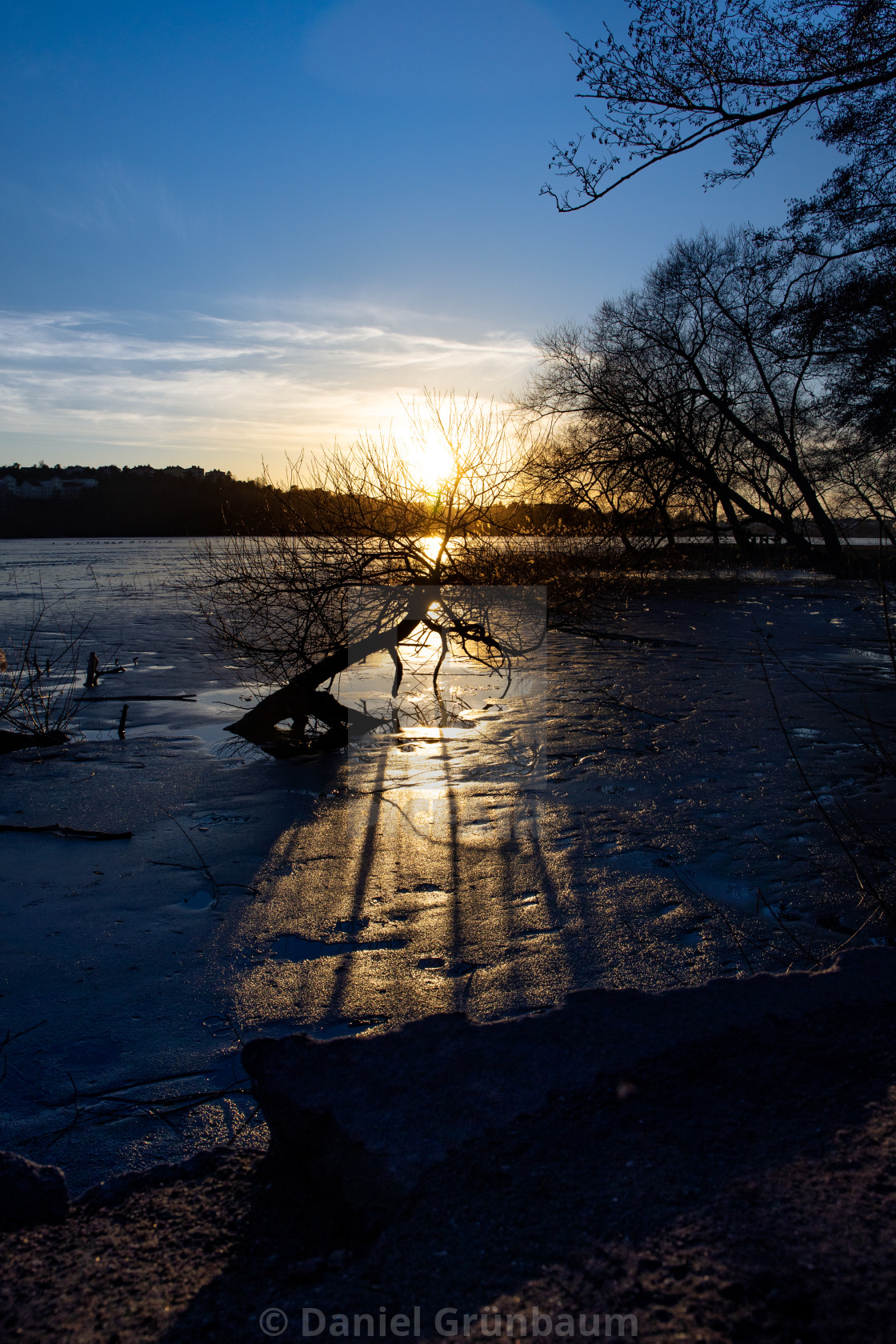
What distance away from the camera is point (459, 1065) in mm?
1936

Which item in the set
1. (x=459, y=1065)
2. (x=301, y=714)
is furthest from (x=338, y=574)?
(x=459, y=1065)

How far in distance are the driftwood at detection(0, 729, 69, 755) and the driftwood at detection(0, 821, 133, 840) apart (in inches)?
85.6

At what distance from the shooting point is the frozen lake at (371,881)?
285 cm

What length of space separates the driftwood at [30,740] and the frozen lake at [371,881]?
191 millimetres

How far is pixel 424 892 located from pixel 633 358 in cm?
2042

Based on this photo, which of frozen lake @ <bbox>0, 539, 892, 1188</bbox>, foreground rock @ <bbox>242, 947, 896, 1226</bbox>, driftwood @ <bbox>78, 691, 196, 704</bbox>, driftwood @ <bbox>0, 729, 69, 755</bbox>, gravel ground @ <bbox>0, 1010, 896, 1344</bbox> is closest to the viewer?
gravel ground @ <bbox>0, 1010, 896, 1344</bbox>

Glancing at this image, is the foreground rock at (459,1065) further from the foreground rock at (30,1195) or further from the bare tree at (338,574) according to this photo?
the bare tree at (338,574)

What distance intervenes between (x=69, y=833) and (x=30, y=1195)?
3609 mm

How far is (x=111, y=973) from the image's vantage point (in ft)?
11.0

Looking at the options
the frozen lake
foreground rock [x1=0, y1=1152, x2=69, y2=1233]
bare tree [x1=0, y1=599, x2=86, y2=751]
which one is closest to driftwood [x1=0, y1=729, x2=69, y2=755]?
bare tree [x1=0, y1=599, x2=86, y2=751]

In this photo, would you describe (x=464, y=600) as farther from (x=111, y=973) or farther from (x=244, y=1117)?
(x=244, y=1117)

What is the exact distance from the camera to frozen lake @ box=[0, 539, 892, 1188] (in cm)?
285

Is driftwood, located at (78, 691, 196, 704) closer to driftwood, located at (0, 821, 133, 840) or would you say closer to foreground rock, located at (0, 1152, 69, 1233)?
driftwood, located at (0, 821, 133, 840)

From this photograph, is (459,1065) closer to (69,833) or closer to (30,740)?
(69,833)
